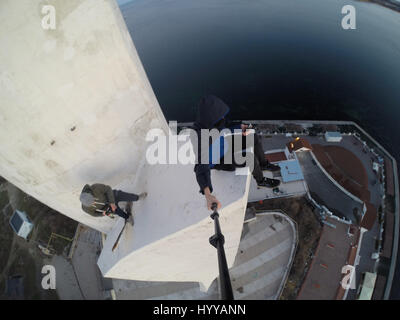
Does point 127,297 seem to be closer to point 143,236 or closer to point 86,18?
point 143,236

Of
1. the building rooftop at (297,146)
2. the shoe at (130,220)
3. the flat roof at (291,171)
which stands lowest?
the flat roof at (291,171)

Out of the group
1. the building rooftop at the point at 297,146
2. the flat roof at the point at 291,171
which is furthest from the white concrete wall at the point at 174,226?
the building rooftop at the point at 297,146

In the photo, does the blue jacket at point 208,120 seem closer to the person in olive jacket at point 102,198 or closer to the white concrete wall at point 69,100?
the white concrete wall at point 69,100

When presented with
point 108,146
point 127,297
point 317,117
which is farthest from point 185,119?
point 108,146

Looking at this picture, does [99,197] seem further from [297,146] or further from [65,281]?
[297,146]

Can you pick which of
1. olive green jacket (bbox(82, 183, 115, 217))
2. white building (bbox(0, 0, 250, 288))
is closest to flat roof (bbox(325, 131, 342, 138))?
white building (bbox(0, 0, 250, 288))

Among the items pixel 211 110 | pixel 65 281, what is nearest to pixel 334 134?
pixel 211 110

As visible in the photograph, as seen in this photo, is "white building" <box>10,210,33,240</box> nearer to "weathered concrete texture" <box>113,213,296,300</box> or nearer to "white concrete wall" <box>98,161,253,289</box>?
"weathered concrete texture" <box>113,213,296,300</box>
